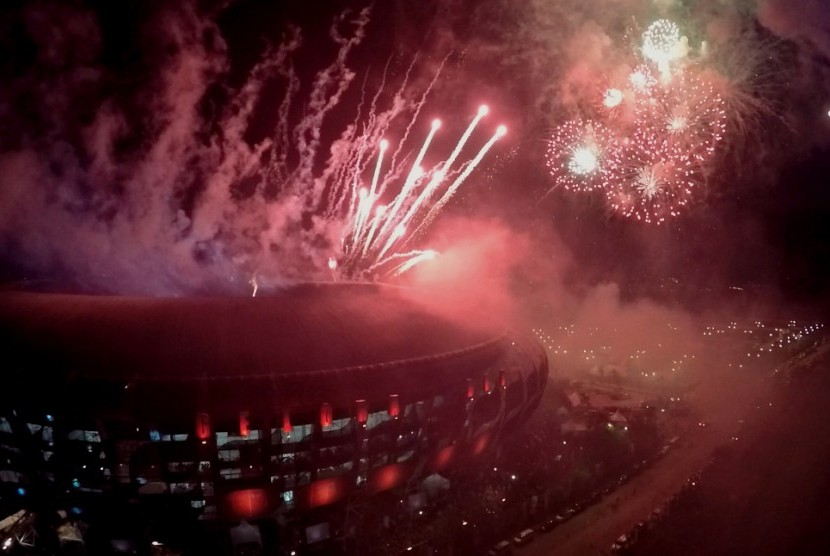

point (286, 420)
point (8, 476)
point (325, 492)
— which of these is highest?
point (286, 420)

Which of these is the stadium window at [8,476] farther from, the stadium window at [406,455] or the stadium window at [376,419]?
the stadium window at [406,455]

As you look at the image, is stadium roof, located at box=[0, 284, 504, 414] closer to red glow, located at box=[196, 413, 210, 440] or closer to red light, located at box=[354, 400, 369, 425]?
red light, located at box=[354, 400, 369, 425]

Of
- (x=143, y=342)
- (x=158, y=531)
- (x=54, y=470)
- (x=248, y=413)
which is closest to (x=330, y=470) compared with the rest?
(x=248, y=413)

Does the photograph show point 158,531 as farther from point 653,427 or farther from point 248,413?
point 653,427

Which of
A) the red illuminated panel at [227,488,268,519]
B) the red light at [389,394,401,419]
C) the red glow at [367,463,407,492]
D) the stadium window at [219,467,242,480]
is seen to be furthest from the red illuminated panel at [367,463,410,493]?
the stadium window at [219,467,242,480]

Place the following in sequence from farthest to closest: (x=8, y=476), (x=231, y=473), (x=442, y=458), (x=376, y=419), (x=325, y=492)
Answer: (x=442, y=458) → (x=376, y=419) → (x=325, y=492) → (x=8, y=476) → (x=231, y=473)

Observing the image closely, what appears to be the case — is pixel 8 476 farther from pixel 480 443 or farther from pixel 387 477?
pixel 480 443

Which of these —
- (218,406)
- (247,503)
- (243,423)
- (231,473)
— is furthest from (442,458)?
(218,406)
